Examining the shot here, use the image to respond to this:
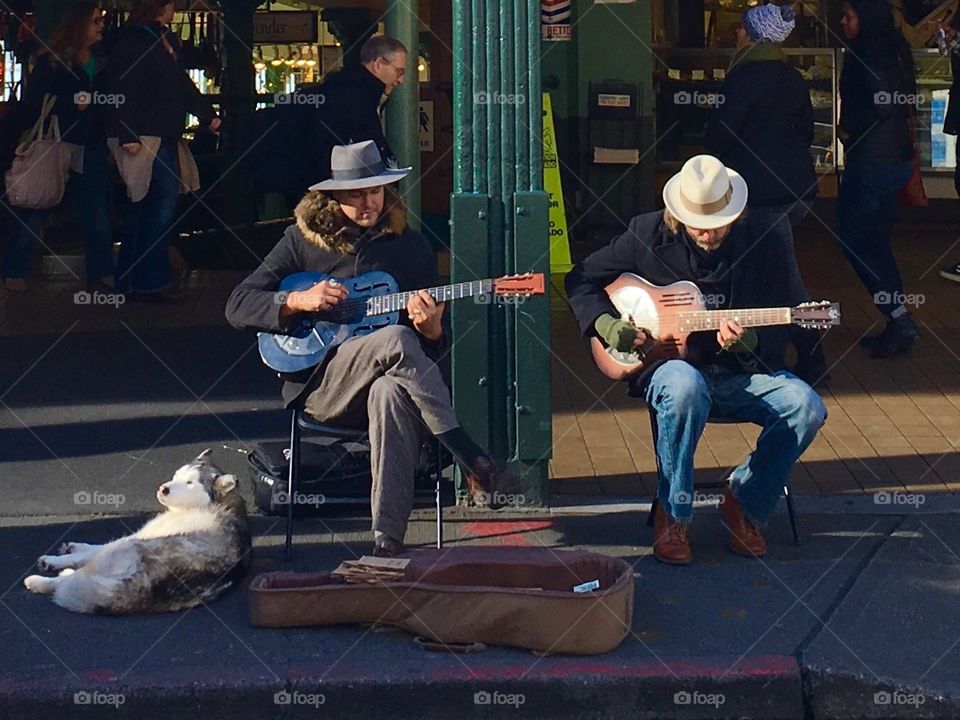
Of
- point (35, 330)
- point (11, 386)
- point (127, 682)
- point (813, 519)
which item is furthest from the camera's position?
point (35, 330)

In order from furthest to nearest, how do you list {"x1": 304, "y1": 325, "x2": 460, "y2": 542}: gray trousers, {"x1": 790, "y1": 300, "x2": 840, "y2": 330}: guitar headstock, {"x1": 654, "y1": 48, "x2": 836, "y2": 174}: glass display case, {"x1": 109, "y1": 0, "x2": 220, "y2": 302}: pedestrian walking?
{"x1": 654, "y1": 48, "x2": 836, "y2": 174}: glass display case < {"x1": 109, "y1": 0, "x2": 220, "y2": 302}: pedestrian walking < {"x1": 304, "y1": 325, "x2": 460, "y2": 542}: gray trousers < {"x1": 790, "y1": 300, "x2": 840, "y2": 330}: guitar headstock

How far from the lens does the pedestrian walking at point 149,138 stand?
897 cm

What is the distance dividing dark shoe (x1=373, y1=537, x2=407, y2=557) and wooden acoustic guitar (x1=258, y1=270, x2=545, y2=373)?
2.24ft

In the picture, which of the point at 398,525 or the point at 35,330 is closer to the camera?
the point at 398,525

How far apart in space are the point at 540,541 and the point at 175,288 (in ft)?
14.6


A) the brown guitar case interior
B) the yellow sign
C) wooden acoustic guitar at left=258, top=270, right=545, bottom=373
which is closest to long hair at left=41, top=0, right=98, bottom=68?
the yellow sign

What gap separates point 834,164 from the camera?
12484mm

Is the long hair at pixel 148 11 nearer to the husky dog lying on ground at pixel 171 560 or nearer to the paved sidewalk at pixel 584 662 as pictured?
the husky dog lying on ground at pixel 171 560

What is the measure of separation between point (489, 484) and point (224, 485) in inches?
33.9

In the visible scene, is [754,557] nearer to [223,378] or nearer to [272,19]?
[223,378]

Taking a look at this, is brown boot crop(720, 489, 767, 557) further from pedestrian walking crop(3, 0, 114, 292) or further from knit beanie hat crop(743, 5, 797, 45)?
pedestrian walking crop(3, 0, 114, 292)

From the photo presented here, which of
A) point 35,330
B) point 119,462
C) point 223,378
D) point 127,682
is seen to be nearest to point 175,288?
point 35,330

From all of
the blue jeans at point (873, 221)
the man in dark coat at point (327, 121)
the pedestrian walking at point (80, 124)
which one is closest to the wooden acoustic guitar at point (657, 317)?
the man in dark coat at point (327, 121)

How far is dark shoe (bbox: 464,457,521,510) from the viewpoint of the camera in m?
5.31
